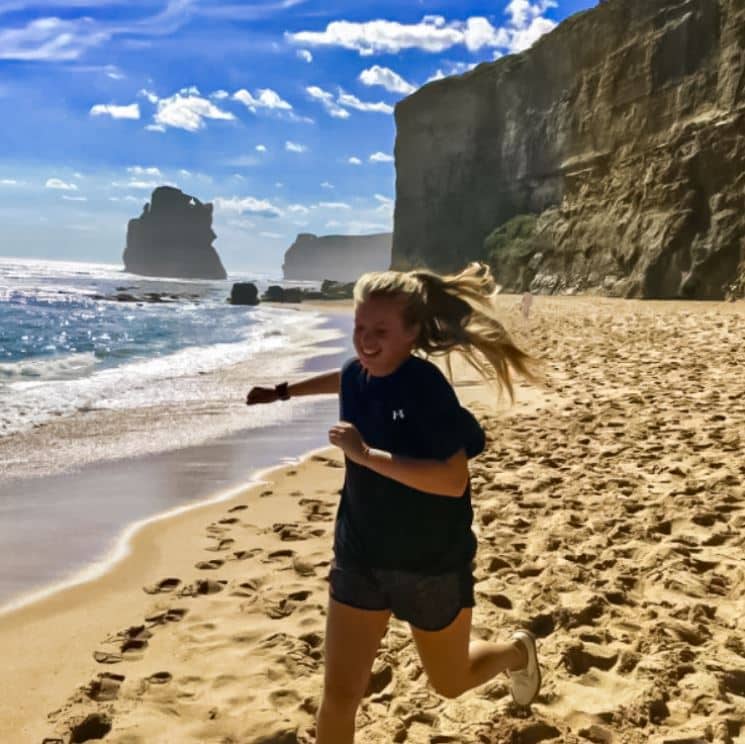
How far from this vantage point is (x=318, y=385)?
9.47 feet

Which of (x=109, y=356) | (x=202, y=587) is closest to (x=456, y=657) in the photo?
(x=202, y=587)

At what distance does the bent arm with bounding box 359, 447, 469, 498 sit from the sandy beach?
3.68 feet

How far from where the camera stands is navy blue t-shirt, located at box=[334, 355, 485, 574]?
229 cm

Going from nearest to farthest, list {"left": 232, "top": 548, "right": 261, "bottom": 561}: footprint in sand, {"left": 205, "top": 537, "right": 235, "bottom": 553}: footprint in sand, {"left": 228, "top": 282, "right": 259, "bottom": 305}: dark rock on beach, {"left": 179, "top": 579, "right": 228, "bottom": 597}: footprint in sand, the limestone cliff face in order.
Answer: {"left": 179, "top": 579, "right": 228, "bottom": 597}: footprint in sand, {"left": 232, "top": 548, "right": 261, "bottom": 561}: footprint in sand, {"left": 205, "top": 537, "right": 235, "bottom": 553}: footprint in sand, the limestone cliff face, {"left": 228, "top": 282, "right": 259, "bottom": 305}: dark rock on beach

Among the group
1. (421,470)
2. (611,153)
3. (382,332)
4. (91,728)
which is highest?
(611,153)

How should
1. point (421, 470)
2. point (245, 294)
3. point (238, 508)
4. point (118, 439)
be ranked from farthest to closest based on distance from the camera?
point (245, 294), point (118, 439), point (238, 508), point (421, 470)

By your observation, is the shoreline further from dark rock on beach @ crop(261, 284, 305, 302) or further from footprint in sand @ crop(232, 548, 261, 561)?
dark rock on beach @ crop(261, 284, 305, 302)

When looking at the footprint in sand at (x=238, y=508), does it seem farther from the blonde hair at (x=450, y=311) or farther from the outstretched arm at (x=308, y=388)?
the blonde hair at (x=450, y=311)

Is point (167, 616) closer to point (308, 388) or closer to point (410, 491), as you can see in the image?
point (308, 388)

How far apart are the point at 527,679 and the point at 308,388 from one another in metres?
1.40

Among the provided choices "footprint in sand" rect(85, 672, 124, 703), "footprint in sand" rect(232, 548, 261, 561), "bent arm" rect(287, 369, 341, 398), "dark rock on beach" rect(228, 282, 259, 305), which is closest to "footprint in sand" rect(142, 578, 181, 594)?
"footprint in sand" rect(232, 548, 261, 561)

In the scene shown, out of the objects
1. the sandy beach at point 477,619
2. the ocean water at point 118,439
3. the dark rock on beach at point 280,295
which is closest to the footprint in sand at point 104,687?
the sandy beach at point 477,619

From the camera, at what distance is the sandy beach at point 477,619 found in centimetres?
286

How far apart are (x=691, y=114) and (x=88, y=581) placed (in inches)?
1480
